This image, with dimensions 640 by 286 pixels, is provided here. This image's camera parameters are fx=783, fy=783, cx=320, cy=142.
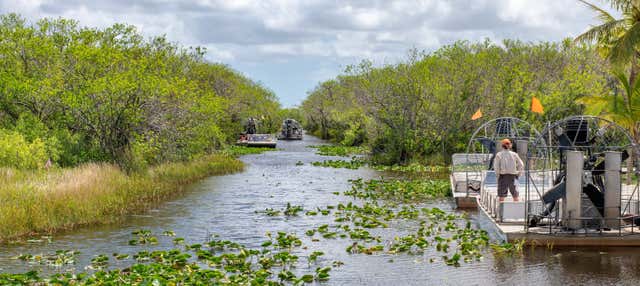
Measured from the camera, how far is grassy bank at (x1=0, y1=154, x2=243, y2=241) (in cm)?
2125

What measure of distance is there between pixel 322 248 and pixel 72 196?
8.58 meters

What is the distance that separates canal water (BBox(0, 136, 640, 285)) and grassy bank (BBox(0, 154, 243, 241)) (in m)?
0.77

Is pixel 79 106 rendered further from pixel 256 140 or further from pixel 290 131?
pixel 290 131

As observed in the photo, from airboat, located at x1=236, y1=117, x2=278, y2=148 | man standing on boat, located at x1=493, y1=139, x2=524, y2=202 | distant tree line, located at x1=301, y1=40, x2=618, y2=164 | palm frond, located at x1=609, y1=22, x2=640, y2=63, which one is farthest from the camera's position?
airboat, located at x1=236, y1=117, x2=278, y2=148

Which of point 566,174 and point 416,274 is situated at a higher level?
point 566,174

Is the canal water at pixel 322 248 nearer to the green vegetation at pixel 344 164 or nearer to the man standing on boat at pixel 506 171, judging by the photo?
the man standing on boat at pixel 506 171

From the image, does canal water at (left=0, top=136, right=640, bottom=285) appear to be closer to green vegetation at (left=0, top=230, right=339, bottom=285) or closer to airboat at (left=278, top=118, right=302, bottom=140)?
green vegetation at (left=0, top=230, right=339, bottom=285)

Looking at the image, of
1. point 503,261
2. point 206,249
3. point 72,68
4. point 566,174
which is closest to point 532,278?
point 503,261

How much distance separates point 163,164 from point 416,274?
22.2 m

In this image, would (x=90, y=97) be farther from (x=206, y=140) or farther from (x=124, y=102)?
(x=206, y=140)

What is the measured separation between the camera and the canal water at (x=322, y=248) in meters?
16.2

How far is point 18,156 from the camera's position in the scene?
28.4 meters

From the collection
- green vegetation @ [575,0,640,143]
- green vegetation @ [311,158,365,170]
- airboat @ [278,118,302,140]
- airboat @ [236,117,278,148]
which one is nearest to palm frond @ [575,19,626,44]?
green vegetation @ [575,0,640,143]

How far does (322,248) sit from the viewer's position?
20.0 metres
